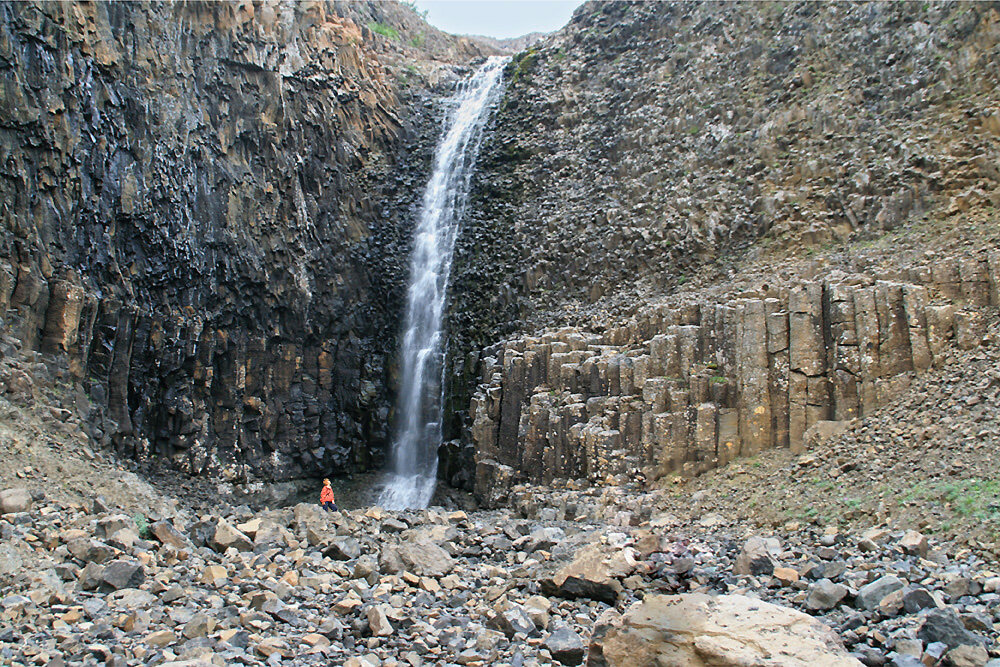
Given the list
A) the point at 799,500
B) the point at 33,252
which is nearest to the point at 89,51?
the point at 33,252

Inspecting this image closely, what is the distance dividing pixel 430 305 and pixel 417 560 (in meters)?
15.5

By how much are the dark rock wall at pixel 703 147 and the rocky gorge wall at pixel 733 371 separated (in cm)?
375

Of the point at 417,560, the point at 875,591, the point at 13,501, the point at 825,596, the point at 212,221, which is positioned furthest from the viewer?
the point at 212,221

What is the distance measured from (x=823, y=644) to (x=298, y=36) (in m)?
24.0

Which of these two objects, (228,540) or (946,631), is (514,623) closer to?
(946,631)

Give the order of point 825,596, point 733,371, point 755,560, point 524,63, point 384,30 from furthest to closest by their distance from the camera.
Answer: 1. point 384,30
2. point 524,63
3. point 733,371
4. point 755,560
5. point 825,596

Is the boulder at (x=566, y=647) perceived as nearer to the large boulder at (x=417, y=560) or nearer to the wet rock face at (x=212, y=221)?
the large boulder at (x=417, y=560)

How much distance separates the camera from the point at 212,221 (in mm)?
19344

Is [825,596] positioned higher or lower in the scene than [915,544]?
lower

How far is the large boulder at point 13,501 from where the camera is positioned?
28.9ft

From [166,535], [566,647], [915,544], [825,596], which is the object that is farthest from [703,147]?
[566,647]

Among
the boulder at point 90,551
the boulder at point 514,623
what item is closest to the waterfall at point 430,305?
the boulder at point 90,551

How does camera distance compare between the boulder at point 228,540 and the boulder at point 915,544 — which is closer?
the boulder at point 915,544

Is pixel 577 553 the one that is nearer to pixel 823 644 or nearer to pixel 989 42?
pixel 823 644
